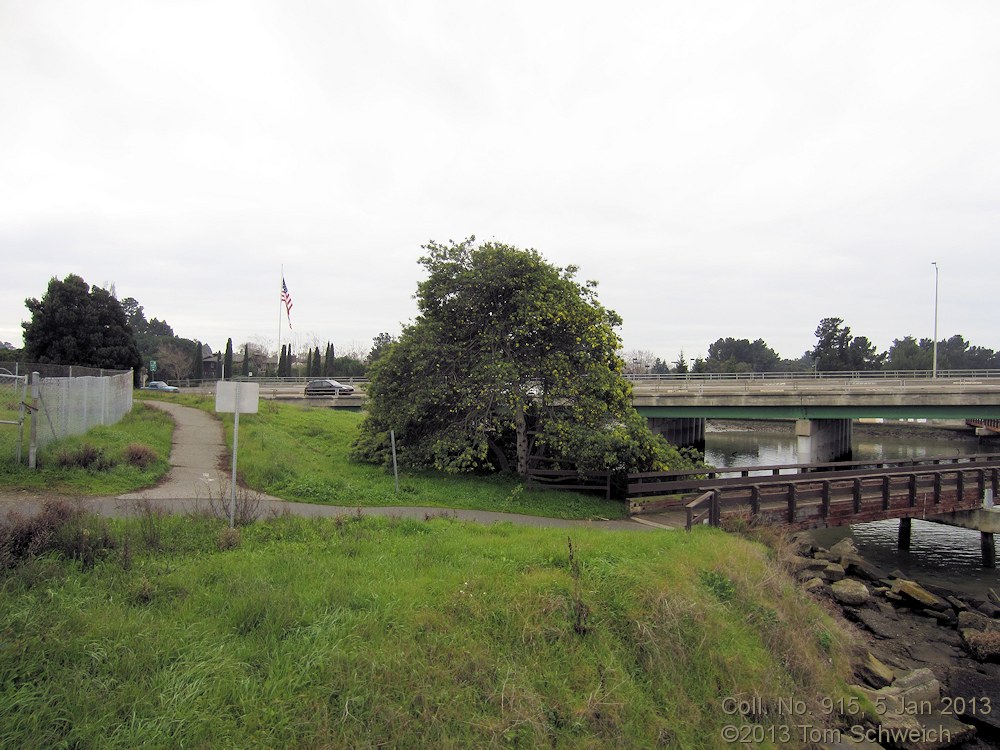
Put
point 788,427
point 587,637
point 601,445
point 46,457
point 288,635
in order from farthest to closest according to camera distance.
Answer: point 788,427
point 601,445
point 46,457
point 587,637
point 288,635

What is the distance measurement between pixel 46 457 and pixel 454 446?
8233 millimetres

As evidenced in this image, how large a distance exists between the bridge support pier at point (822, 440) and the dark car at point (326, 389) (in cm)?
3084

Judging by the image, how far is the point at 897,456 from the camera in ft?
149

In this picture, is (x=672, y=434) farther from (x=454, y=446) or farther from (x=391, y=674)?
(x=391, y=674)

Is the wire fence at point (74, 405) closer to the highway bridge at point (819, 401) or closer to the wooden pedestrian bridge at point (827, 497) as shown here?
the highway bridge at point (819, 401)

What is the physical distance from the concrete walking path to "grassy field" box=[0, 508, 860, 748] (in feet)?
6.47

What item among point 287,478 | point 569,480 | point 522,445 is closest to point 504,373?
point 522,445

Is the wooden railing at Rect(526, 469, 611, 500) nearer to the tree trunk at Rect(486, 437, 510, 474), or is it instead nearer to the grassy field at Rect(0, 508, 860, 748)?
the tree trunk at Rect(486, 437, 510, 474)

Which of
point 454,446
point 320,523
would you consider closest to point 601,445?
point 454,446

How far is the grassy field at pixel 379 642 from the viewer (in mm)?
4402

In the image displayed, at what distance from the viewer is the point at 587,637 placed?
6.22 metres

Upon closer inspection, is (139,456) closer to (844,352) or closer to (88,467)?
(88,467)

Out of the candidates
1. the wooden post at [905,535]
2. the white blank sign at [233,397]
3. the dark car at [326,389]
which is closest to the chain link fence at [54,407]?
the white blank sign at [233,397]

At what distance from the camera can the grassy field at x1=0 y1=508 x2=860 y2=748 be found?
14.4 feet
